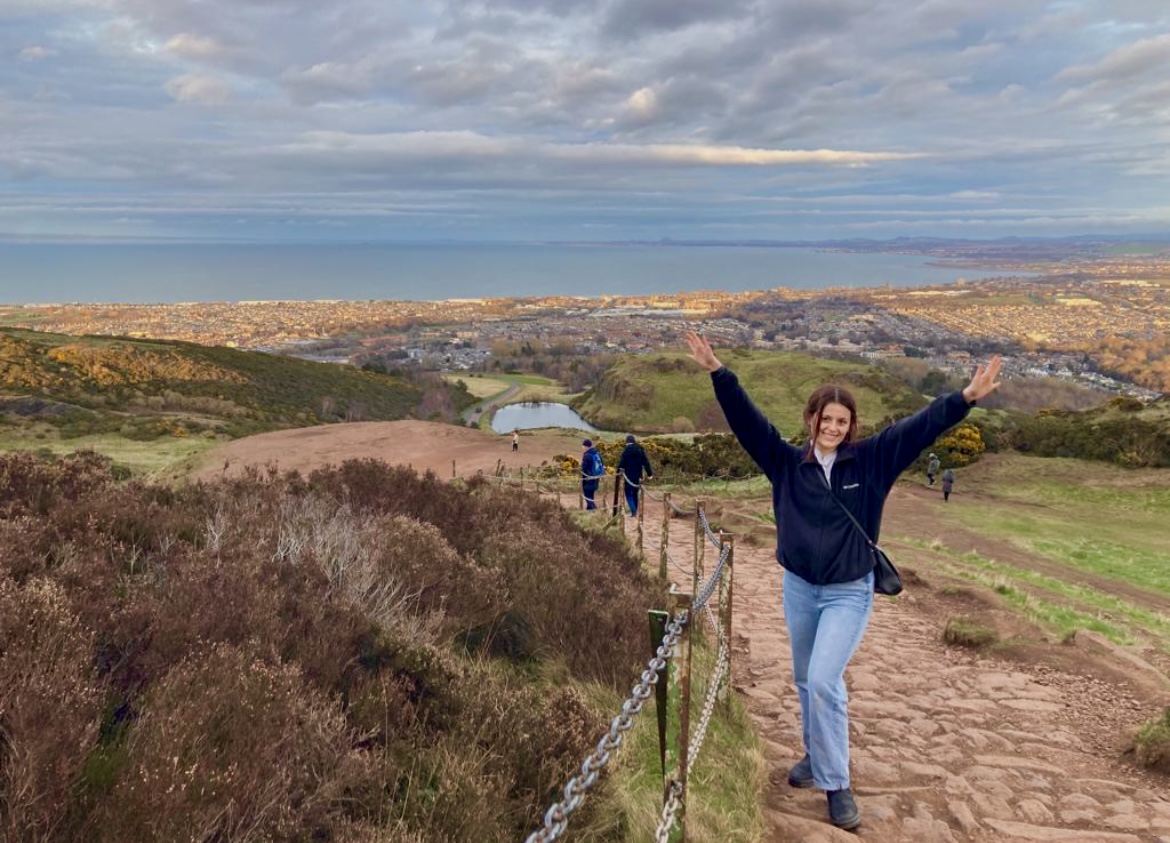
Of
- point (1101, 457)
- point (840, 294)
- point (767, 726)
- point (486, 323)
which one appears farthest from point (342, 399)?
point (840, 294)

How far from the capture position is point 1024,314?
133375mm

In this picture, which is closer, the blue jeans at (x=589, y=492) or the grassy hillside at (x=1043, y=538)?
the grassy hillside at (x=1043, y=538)

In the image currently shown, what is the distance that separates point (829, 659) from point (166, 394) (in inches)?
2184

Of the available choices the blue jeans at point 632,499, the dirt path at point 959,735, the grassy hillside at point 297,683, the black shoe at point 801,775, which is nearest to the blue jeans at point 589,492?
the blue jeans at point 632,499

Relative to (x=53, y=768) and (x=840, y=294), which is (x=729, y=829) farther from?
(x=840, y=294)

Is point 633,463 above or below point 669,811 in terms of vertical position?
below

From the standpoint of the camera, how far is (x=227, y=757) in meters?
2.42

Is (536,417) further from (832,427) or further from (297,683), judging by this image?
→ (297,683)

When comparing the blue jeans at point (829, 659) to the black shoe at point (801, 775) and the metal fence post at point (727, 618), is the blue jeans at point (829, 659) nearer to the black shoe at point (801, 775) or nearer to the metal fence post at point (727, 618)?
the black shoe at point (801, 775)

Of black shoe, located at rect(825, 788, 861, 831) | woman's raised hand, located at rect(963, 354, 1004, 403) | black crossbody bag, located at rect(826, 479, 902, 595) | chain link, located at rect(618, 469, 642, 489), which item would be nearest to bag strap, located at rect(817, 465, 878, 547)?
black crossbody bag, located at rect(826, 479, 902, 595)

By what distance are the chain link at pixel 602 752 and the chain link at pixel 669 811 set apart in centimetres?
30

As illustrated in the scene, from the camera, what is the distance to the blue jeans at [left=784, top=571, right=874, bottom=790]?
11.8 feet

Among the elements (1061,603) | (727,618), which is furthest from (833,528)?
(1061,603)

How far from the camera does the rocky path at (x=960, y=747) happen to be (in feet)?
12.8
